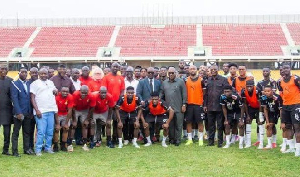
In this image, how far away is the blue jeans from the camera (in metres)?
9.77

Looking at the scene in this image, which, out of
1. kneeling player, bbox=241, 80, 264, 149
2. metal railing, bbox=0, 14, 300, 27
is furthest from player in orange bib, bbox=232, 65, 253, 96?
metal railing, bbox=0, 14, 300, 27

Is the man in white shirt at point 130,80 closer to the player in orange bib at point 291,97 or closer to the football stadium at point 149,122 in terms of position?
the football stadium at point 149,122

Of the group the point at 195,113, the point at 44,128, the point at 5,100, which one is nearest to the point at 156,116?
the point at 195,113

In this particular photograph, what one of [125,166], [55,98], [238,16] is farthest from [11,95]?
[238,16]

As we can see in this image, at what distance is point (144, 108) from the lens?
37.6 ft

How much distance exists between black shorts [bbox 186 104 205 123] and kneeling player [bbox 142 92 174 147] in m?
0.49

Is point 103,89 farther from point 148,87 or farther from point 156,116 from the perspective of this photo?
point 156,116

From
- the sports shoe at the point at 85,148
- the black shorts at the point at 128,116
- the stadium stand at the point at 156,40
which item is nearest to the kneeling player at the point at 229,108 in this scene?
the black shorts at the point at 128,116

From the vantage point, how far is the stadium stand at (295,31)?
4238 cm

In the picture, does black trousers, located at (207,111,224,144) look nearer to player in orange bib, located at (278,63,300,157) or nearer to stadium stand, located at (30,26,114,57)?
→ player in orange bib, located at (278,63,300,157)

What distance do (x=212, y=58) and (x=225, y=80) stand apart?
88.1ft

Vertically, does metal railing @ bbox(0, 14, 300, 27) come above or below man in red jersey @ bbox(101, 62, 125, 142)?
above

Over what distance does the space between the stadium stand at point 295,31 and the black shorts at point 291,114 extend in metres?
33.4

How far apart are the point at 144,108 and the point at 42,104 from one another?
278 centimetres
